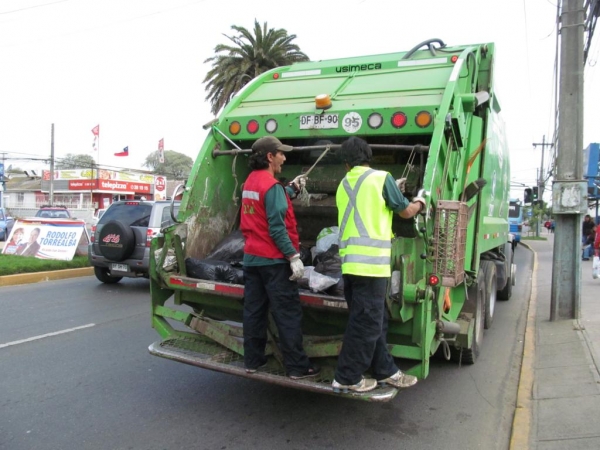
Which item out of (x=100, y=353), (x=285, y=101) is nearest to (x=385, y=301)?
(x=285, y=101)

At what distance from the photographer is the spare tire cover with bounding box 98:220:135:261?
8.91m

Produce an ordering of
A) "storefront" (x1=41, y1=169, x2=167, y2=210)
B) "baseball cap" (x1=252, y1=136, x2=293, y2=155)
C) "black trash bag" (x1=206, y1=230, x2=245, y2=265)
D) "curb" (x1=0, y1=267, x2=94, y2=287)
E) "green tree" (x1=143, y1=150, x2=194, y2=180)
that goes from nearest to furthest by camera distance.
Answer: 1. "baseball cap" (x1=252, y1=136, x2=293, y2=155)
2. "black trash bag" (x1=206, y1=230, x2=245, y2=265)
3. "curb" (x1=0, y1=267, x2=94, y2=287)
4. "storefront" (x1=41, y1=169, x2=167, y2=210)
5. "green tree" (x1=143, y1=150, x2=194, y2=180)

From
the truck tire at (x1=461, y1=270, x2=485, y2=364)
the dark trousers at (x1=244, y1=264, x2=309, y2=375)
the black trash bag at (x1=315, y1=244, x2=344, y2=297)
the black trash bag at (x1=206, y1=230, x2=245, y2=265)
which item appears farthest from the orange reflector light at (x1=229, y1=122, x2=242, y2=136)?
the truck tire at (x1=461, y1=270, x2=485, y2=364)

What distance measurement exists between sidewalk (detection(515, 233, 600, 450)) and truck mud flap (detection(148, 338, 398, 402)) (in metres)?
1.18

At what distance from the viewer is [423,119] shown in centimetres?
410

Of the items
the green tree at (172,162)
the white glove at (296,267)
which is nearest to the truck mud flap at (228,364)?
the white glove at (296,267)

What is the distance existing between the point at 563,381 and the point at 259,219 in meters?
3.03

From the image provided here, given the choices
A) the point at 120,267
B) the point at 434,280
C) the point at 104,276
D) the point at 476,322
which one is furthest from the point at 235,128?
the point at 104,276

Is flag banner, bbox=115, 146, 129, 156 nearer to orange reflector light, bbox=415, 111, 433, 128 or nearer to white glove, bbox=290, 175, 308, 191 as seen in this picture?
white glove, bbox=290, 175, 308, 191

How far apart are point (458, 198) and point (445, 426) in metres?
1.82

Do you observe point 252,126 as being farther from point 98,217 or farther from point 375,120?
point 98,217

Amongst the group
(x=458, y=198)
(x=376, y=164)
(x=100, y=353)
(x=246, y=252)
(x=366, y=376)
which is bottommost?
(x=100, y=353)

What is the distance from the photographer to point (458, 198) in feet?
14.4

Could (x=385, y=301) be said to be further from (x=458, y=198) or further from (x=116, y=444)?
(x=116, y=444)
